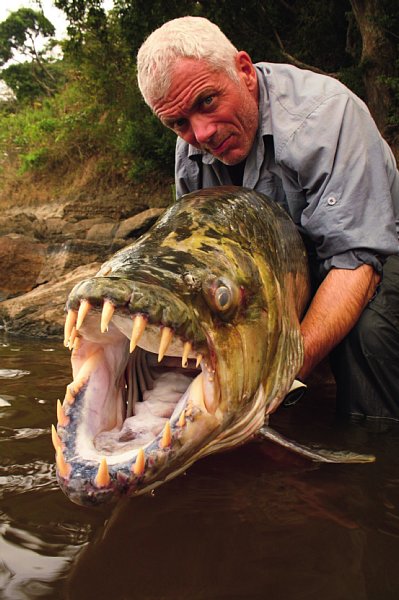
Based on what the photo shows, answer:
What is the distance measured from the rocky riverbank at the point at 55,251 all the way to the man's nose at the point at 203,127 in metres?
3.47

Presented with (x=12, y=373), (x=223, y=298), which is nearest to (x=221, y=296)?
(x=223, y=298)

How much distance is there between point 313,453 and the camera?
183cm

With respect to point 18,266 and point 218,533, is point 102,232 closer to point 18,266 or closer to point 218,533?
point 18,266

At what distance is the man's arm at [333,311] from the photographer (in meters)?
2.35

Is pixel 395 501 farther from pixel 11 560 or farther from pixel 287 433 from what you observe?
pixel 11 560

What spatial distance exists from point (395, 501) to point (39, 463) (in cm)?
124

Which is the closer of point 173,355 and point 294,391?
point 173,355

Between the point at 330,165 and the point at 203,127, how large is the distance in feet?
2.23

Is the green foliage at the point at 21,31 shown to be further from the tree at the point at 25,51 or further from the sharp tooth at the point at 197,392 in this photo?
the sharp tooth at the point at 197,392

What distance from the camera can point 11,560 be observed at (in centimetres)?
129

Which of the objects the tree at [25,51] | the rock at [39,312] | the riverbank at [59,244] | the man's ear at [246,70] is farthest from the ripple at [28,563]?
the tree at [25,51]

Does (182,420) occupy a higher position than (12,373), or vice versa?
(182,420)

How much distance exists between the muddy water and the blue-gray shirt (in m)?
0.93

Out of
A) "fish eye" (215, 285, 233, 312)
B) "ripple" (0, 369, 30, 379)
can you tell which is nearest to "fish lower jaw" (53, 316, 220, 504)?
"fish eye" (215, 285, 233, 312)
